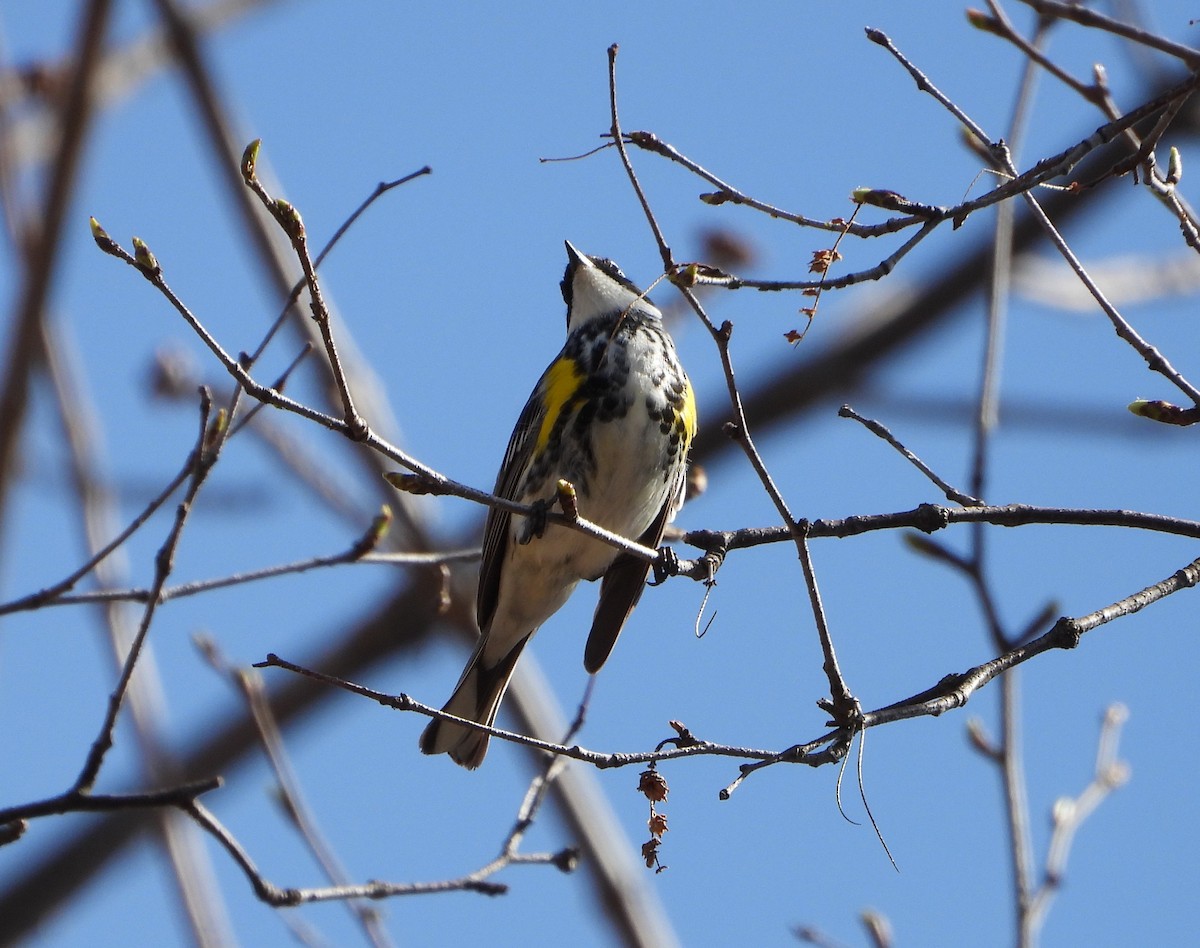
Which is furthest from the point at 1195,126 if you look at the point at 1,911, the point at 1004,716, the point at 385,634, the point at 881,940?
the point at 1,911

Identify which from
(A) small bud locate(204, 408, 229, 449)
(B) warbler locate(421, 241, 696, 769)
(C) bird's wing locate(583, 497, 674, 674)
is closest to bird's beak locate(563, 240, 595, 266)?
(B) warbler locate(421, 241, 696, 769)

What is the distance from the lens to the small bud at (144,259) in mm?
2824

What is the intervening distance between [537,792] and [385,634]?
225 centimetres

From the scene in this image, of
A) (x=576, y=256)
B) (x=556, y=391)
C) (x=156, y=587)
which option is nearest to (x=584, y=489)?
(x=556, y=391)

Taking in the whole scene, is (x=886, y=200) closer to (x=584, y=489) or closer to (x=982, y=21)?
(x=982, y=21)

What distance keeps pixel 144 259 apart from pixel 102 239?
0.12 m

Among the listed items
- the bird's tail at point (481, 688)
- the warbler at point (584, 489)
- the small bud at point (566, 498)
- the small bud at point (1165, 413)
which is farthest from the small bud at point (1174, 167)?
the bird's tail at point (481, 688)

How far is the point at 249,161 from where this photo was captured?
284cm

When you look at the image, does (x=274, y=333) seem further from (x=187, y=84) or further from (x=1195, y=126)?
(x=1195, y=126)

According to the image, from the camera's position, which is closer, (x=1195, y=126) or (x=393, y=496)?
(x=1195, y=126)

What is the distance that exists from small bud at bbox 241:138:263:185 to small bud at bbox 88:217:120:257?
0.29 meters

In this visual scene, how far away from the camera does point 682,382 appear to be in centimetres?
513

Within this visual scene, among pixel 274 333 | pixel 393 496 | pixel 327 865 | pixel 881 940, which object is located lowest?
pixel 881 940

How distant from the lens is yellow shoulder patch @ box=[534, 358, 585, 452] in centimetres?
493
